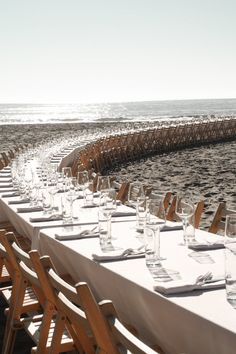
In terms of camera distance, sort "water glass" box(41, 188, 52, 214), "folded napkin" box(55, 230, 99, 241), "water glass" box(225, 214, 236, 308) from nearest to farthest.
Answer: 1. "water glass" box(225, 214, 236, 308)
2. "folded napkin" box(55, 230, 99, 241)
3. "water glass" box(41, 188, 52, 214)

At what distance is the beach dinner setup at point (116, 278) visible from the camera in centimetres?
282

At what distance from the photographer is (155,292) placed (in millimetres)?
3209

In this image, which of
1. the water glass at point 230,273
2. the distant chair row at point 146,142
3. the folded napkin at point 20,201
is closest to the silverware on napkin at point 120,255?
the water glass at point 230,273

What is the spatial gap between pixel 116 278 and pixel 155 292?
51cm

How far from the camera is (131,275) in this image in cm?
356

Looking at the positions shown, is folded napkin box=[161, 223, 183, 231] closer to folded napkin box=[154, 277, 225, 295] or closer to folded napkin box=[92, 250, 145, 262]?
folded napkin box=[92, 250, 145, 262]

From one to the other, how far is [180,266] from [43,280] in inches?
33.7

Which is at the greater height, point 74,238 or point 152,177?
point 74,238

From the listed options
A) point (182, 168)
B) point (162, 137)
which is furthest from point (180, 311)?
point (162, 137)

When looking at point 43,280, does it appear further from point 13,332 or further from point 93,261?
point 13,332

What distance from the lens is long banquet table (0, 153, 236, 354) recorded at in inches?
111

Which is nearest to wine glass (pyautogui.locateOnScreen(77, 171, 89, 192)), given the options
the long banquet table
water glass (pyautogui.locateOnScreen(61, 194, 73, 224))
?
water glass (pyautogui.locateOnScreen(61, 194, 73, 224))

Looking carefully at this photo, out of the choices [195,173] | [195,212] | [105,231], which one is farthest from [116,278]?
[195,173]

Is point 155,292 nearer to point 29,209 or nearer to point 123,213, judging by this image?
point 123,213
